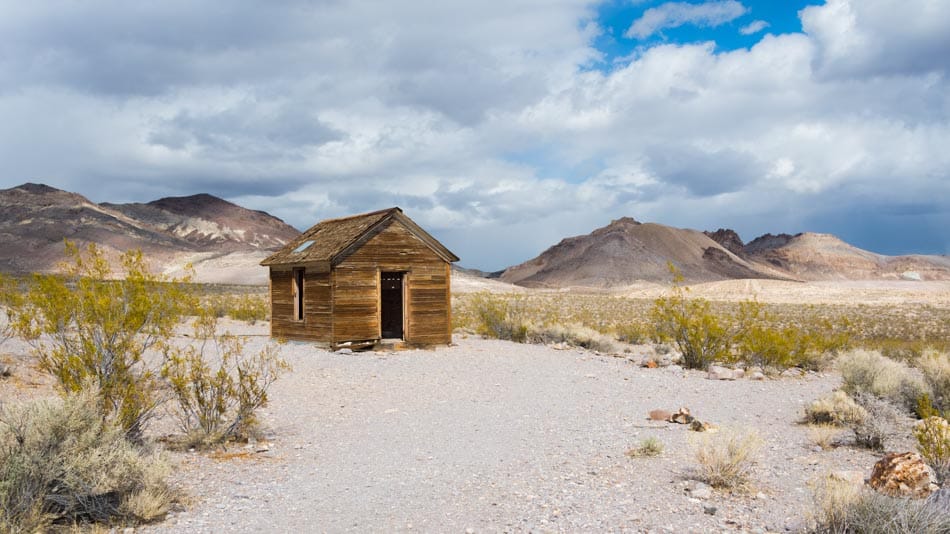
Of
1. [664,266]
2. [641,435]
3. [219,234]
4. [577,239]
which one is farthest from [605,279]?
[641,435]

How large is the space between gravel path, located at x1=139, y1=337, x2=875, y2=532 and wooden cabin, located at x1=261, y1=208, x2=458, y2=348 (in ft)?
12.1

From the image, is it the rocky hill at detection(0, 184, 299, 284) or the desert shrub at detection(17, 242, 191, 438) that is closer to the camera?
the desert shrub at detection(17, 242, 191, 438)

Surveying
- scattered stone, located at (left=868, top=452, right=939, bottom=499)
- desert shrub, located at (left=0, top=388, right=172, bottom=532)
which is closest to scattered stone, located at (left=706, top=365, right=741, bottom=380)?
scattered stone, located at (left=868, top=452, right=939, bottom=499)

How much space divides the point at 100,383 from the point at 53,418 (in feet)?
5.44

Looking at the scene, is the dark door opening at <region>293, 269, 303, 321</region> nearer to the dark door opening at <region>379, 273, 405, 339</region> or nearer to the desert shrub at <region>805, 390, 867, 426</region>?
the dark door opening at <region>379, 273, 405, 339</region>

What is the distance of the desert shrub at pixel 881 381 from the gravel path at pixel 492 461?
966 millimetres

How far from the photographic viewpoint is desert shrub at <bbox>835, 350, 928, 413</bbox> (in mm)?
10344

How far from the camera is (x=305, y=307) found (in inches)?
706

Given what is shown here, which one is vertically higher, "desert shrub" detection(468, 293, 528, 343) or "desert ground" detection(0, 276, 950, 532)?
"desert shrub" detection(468, 293, 528, 343)

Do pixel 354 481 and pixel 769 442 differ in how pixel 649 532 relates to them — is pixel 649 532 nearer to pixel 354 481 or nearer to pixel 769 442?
pixel 354 481

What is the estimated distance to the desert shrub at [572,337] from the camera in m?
19.2

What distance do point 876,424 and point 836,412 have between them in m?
1.31

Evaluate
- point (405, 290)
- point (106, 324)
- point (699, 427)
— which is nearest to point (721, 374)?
point (699, 427)

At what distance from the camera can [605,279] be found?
84000 mm
